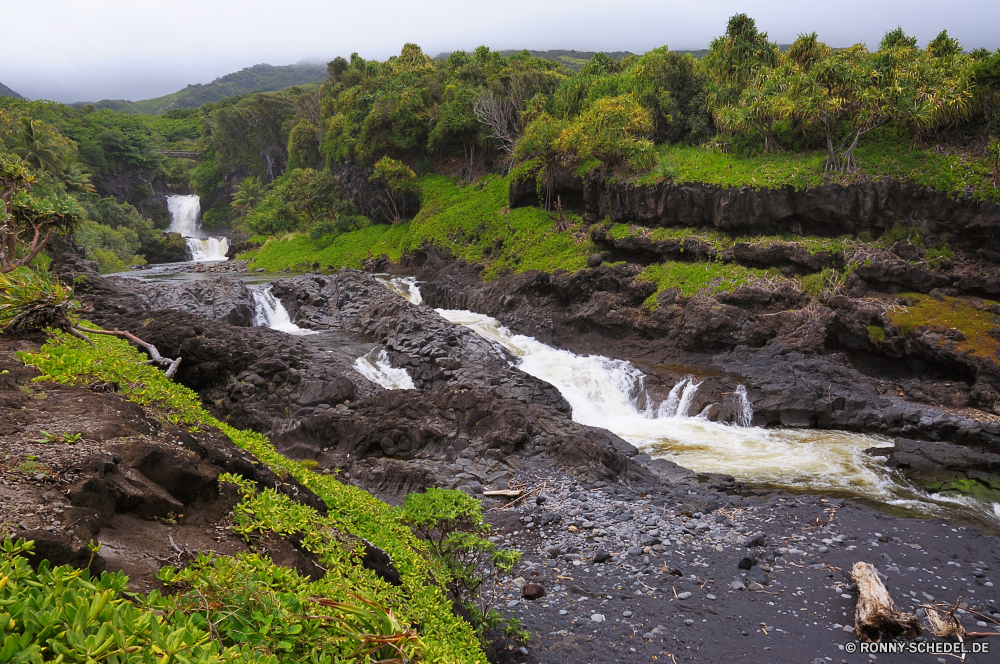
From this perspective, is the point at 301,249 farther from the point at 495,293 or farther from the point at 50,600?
the point at 50,600

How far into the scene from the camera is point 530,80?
36.4 meters

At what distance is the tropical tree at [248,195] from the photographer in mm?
53938

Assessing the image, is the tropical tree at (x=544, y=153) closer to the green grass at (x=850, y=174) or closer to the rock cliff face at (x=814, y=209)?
the rock cliff face at (x=814, y=209)

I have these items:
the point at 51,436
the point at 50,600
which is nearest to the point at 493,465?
the point at 51,436

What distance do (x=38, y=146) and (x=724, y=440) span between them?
1641 inches

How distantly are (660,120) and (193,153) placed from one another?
224 feet

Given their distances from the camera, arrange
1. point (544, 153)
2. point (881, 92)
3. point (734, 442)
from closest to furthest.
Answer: point (734, 442) < point (881, 92) < point (544, 153)

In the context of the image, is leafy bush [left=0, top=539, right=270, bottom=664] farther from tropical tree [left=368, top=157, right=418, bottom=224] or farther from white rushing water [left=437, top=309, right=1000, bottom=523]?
tropical tree [left=368, top=157, right=418, bottom=224]

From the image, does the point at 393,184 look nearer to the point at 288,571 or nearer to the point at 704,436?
the point at 704,436

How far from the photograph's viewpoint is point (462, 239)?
32375 mm

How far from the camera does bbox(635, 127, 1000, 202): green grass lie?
61.4 ft

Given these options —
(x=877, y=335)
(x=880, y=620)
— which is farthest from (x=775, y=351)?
(x=880, y=620)

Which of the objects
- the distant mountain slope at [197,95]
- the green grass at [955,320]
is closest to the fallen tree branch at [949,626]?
the green grass at [955,320]

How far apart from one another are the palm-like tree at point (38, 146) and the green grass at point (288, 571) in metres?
34.5
